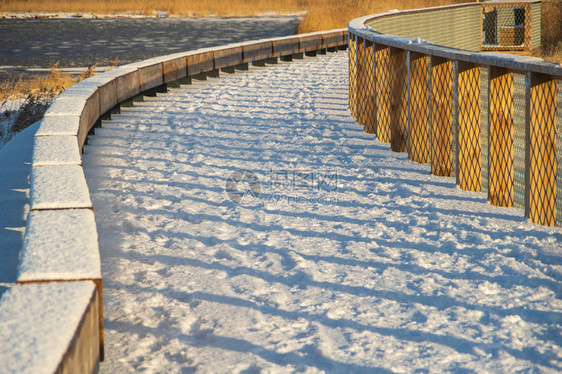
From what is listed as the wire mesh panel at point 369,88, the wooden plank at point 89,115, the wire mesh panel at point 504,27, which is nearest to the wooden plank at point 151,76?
the wooden plank at point 89,115

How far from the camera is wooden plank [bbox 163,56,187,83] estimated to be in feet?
41.3

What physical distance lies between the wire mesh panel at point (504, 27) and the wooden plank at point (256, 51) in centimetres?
1249

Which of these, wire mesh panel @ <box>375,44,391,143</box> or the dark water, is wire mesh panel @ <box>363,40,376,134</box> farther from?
the dark water

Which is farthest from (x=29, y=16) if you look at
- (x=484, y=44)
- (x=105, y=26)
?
(x=484, y=44)

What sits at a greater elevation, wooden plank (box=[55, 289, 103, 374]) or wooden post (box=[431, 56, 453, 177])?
wooden post (box=[431, 56, 453, 177])

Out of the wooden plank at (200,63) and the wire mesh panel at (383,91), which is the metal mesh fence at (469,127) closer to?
the wire mesh panel at (383,91)

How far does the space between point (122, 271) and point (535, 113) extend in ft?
11.4

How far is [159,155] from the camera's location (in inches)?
307

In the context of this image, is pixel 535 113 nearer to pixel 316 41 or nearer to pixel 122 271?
pixel 122 271

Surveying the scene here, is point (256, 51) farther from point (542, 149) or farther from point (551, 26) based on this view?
point (551, 26)

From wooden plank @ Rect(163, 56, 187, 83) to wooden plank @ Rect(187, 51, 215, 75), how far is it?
206mm

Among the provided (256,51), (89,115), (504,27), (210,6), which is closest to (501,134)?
(89,115)

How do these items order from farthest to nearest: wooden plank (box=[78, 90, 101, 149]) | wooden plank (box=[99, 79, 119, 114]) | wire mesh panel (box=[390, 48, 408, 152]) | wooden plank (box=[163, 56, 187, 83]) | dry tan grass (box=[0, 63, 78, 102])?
1. dry tan grass (box=[0, 63, 78, 102])
2. wooden plank (box=[163, 56, 187, 83])
3. wooden plank (box=[99, 79, 119, 114])
4. wire mesh panel (box=[390, 48, 408, 152])
5. wooden plank (box=[78, 90, 101, 149])

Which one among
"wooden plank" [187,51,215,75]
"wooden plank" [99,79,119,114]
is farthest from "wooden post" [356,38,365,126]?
"wooden plank" [187,51,215,75]
